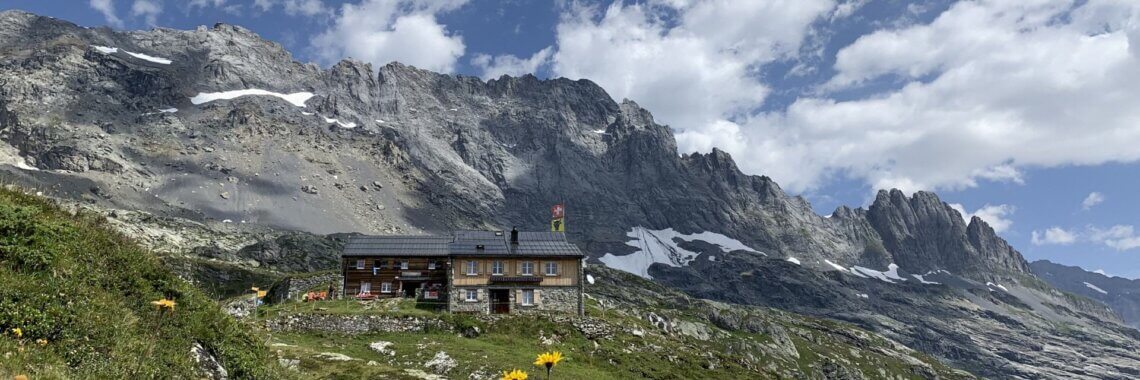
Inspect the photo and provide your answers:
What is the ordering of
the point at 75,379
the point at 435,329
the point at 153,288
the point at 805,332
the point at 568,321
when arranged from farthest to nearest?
1. the point at 805,332
2. the point at 568,321
3. the point at 435,329
4. the point at 153,288
5. the point at 75,379

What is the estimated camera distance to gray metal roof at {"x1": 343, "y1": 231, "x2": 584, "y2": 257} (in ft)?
200

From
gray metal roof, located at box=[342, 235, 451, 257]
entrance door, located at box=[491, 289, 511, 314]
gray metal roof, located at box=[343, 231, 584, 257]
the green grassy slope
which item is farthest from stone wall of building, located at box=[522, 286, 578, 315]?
the green grassy slope

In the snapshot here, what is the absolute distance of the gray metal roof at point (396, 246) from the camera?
223ft

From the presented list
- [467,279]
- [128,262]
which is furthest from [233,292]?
[128,262]

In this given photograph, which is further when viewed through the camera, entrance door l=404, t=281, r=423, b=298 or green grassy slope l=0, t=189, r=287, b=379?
entrance door l=404, t=281, r=423, b=298

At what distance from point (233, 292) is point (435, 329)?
99772 mm

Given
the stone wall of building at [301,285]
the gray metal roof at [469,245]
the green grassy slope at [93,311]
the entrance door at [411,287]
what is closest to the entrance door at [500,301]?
the gray metal roof at [469,245]

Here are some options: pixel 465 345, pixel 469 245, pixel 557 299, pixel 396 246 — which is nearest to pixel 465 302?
pixel 469 245

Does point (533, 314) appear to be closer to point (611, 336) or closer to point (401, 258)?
point (611, 336)

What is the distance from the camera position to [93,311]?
10.7 meters

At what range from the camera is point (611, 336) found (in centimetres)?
5116

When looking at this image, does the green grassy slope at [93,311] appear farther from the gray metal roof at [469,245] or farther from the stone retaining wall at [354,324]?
the gray metal roof at [469,245]

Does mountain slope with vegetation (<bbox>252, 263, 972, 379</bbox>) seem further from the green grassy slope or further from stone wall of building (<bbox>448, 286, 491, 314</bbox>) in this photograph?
the green grassy slope

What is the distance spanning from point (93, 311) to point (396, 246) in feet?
196
